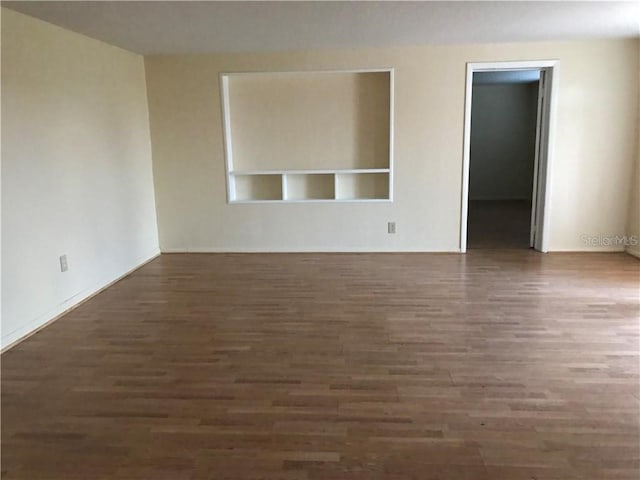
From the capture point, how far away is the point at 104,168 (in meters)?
4.48

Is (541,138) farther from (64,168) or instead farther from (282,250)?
(64,168)

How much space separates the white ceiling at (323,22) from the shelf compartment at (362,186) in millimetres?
1411

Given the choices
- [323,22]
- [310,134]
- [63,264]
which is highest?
[323,22]

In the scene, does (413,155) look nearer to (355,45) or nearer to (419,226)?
(419,226)

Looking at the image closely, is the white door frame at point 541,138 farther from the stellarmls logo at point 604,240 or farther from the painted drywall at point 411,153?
the stellarmls logo at point 604,240

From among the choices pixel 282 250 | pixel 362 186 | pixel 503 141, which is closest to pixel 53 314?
pixel 282 250

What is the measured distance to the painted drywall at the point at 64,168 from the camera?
3249mm

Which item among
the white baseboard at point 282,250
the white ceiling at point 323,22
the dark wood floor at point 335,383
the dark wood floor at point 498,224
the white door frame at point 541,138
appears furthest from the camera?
the dark wood floor at point 498,224

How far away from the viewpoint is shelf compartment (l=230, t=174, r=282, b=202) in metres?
5.76

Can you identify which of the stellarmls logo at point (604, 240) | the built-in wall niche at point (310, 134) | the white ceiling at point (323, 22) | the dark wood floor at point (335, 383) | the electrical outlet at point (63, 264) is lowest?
the dark wood floor at point (335, 383)

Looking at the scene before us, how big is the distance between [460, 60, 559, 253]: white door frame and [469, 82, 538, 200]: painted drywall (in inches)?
176

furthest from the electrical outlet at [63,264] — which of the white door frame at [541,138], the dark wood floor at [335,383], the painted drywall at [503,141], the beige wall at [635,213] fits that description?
the painted drywall at [503,141]

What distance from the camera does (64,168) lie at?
385 cm

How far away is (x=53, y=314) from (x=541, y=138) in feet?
16.0
